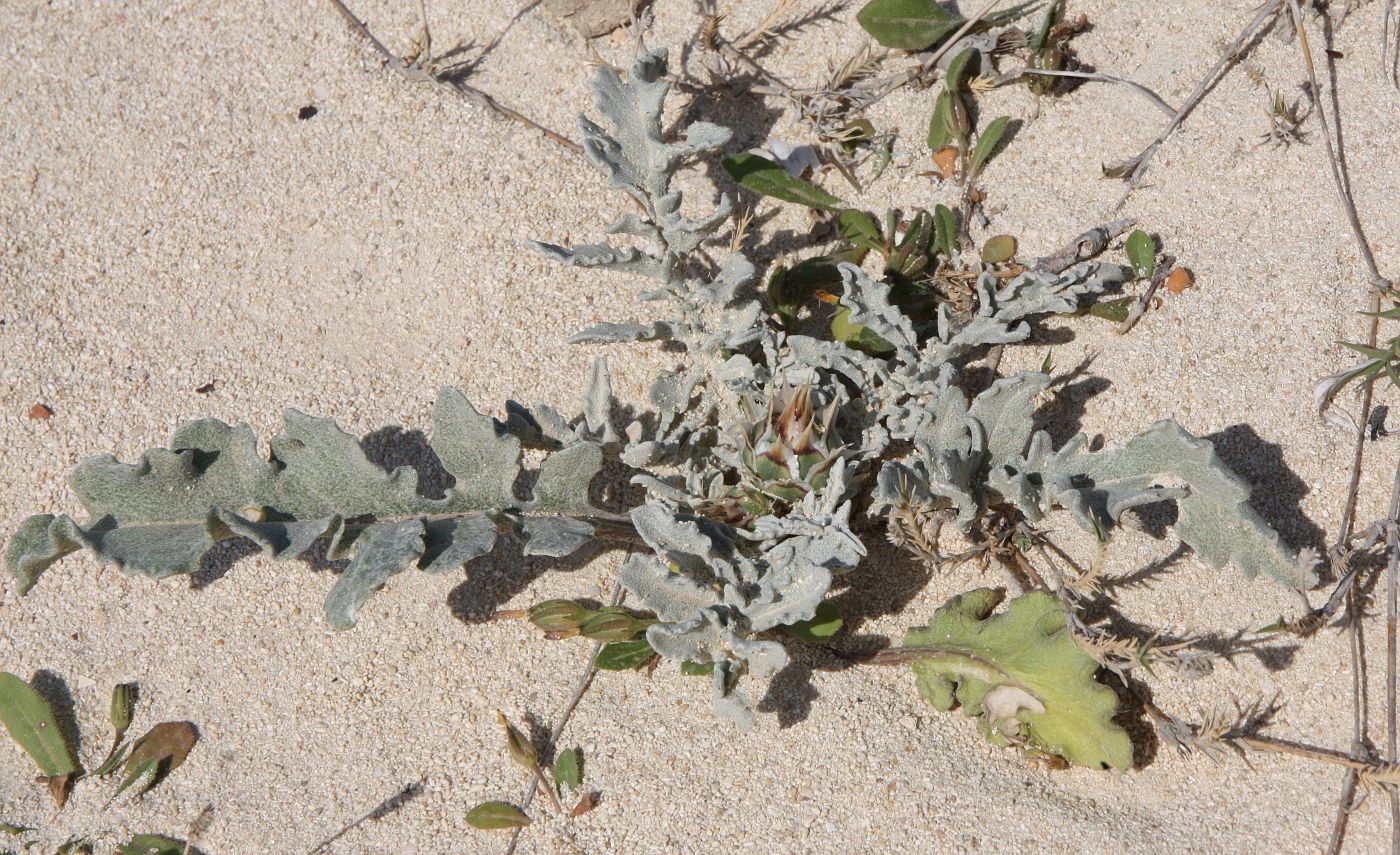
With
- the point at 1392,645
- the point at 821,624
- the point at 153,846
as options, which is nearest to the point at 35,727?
the point at 153,846

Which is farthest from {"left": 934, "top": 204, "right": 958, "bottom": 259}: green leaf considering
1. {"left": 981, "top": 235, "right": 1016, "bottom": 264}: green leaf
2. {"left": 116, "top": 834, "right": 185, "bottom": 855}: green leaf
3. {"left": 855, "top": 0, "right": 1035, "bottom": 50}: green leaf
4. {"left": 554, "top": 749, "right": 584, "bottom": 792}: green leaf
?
{"left": 116, "top": 834, "right": 185, "bottom": 855}: green leaf

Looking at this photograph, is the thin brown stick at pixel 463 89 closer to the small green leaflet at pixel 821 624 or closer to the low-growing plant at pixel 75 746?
the small green leaflet at pixel 821 624

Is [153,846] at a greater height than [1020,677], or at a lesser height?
lesser

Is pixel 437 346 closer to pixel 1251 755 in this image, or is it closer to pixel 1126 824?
pixel 1126 824

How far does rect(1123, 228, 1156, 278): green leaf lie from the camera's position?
9.21 ft

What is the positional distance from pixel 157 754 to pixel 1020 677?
212 cm

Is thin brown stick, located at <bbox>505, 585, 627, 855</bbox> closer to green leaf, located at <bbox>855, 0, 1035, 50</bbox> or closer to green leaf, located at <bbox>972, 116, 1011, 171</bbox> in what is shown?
green leaf, located at <bbox>972, 116, 1011, 171</bbox>

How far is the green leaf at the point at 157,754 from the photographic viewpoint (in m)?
2.66

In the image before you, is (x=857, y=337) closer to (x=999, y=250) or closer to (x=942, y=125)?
(x=999, y=250)

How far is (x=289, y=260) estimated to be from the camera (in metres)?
3.13

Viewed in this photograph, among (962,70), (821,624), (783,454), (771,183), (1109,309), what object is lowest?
(821,624)

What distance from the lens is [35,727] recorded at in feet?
8.87

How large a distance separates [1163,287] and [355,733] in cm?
239

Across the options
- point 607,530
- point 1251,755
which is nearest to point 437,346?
point 607,530
